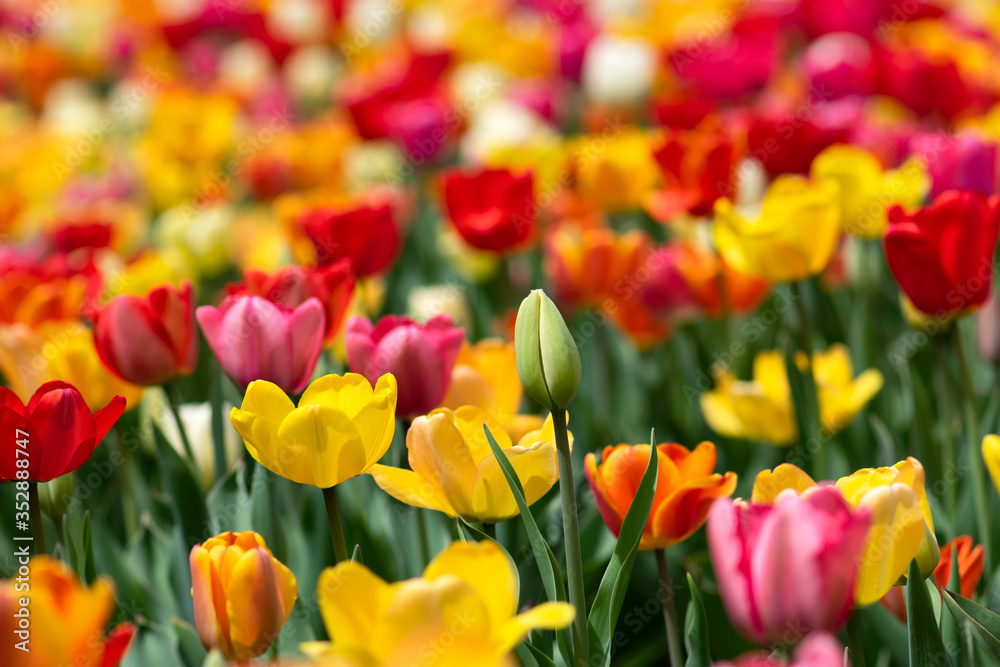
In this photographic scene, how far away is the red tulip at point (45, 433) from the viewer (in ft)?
2.85

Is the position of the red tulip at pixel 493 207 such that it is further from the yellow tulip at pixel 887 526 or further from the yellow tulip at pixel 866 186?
the yellow tulip at pixel 887 526

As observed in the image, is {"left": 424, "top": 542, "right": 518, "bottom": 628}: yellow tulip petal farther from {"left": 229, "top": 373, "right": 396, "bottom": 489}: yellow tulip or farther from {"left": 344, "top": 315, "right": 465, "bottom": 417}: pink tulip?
{"left": 344, "top": 315, "right": 465, "bottom": 417}: pink tulip

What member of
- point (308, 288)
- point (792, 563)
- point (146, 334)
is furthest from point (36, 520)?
point (792, 563)

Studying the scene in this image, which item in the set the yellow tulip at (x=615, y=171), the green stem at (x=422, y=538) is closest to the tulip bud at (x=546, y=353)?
the green stem at (x=422, y=538)

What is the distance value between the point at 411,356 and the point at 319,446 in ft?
0.60

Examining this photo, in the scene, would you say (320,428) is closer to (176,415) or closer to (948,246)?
(176,415)

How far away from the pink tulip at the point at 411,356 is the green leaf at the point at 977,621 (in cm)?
51

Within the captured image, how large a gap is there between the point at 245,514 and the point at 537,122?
1.82 m

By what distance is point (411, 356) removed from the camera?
101cm

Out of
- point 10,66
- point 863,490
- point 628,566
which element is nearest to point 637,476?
point 628,566

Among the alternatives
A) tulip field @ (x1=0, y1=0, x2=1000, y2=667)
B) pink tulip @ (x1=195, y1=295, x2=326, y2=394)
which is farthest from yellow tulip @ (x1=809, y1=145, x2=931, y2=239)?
pink tulip @ (x1=195, y1=295, x2=326, y2=394)

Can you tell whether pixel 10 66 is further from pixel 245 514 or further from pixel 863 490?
pixel 863 490

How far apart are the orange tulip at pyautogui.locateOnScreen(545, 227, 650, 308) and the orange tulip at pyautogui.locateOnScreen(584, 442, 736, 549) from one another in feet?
2.53

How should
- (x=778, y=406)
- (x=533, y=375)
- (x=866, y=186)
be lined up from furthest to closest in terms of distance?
(x=866, y=186), (x=778, y=406), (x=533, y=375)
